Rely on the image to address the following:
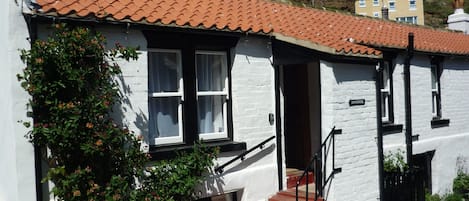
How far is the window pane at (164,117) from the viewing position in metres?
7.43

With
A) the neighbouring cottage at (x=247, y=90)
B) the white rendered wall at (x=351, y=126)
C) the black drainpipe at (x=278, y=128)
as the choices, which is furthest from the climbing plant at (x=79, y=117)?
the white rendered wall at (x=351, y=126)

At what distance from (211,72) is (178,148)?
62.3 inches

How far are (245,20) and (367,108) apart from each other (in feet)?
9.74

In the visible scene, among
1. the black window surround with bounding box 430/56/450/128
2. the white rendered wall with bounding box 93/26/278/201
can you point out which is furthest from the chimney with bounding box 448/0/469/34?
the white rendered wall with bounding box 93/26/278/201

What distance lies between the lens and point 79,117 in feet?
19.3

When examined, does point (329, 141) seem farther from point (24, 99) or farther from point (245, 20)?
point (24, 99)

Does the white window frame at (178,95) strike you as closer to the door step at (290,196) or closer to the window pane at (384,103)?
the door step at (290,196)

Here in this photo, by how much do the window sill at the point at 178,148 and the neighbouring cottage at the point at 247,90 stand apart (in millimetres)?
29

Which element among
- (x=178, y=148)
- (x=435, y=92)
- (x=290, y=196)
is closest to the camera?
(x=178, y=148)

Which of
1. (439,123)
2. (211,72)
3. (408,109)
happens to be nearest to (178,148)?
(211,72)

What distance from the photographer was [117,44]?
6.52 m

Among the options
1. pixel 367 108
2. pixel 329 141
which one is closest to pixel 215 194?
pixel 329 141

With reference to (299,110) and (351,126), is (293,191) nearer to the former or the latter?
(351,126)

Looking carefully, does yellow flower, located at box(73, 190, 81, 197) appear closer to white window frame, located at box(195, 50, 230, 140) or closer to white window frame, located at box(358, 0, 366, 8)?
white window frame, located at box(195, 50, 230, 140)
